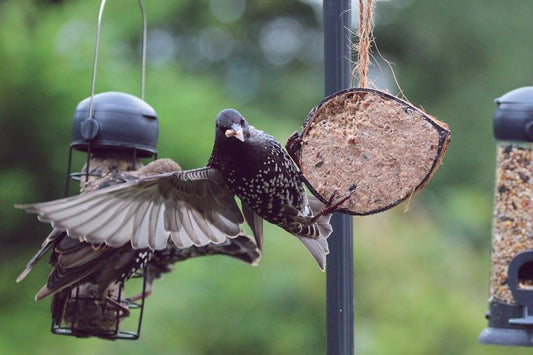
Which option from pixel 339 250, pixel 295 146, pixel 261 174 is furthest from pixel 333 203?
pixel 261 174

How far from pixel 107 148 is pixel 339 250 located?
1777 mm

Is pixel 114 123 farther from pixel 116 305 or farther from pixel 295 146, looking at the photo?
pixel 295 146

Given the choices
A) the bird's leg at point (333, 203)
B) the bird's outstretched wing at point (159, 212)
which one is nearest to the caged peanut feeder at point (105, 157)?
the bird's outstretched wing at point (159, 212)

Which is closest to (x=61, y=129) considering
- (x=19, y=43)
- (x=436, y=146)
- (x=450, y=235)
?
(x=19, y=43)

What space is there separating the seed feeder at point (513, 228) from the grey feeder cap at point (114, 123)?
1553 mm

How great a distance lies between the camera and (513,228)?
4480mm

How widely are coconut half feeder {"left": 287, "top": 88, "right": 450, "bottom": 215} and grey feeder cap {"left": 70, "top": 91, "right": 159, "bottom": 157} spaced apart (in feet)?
4.25

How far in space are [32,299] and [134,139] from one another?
204cm

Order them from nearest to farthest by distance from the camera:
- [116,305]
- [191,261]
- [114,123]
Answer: [114,123], [116,305], [191,261]

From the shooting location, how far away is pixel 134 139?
4.42 meters

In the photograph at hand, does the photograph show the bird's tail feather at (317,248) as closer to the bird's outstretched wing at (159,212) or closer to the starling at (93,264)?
the bird's outstretched wing at (159,212)

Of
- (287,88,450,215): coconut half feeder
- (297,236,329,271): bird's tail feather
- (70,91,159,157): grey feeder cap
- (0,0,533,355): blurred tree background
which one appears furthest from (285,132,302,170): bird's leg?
(0,0,533,355): blurred tree background

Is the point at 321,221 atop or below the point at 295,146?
below

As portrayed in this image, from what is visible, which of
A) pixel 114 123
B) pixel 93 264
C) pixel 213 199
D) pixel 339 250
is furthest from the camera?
pixel 114 123
